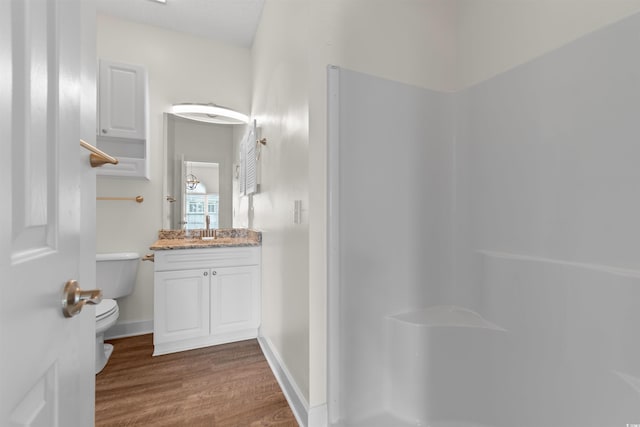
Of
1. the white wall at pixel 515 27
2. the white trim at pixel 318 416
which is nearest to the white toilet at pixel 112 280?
the white trim at pixel 318 416

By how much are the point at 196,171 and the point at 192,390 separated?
74.2 inches

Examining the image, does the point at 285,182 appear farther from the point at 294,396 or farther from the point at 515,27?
the point at 515,27

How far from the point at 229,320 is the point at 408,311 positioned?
146 cm

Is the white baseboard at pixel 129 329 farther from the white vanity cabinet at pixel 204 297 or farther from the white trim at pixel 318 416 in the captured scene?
the white trim at pixel 318 416

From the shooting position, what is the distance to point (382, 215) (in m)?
1.51

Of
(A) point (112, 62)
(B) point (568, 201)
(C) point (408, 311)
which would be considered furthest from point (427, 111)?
(A) point (112, 62)

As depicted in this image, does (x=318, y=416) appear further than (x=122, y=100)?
No

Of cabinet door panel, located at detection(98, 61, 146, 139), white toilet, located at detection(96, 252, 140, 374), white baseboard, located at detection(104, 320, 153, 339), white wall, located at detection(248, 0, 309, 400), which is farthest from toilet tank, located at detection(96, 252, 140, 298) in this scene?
Result: white wall, located at detection(248, 0, 309, 400)

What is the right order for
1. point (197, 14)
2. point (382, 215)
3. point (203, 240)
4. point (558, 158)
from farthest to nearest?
point (203, 240) < point (197, 14) < point (382, 215) < point (558, 158)

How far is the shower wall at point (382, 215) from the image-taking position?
141 centimetres

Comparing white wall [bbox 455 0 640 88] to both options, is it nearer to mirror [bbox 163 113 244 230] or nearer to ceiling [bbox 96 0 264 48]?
ceiling [bbox 96 0 264 48]

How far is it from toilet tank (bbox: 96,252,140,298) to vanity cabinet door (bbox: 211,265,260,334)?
0.76 meters

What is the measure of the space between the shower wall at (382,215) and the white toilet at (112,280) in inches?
67.1

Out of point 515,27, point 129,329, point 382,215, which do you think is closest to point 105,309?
point 129,329
